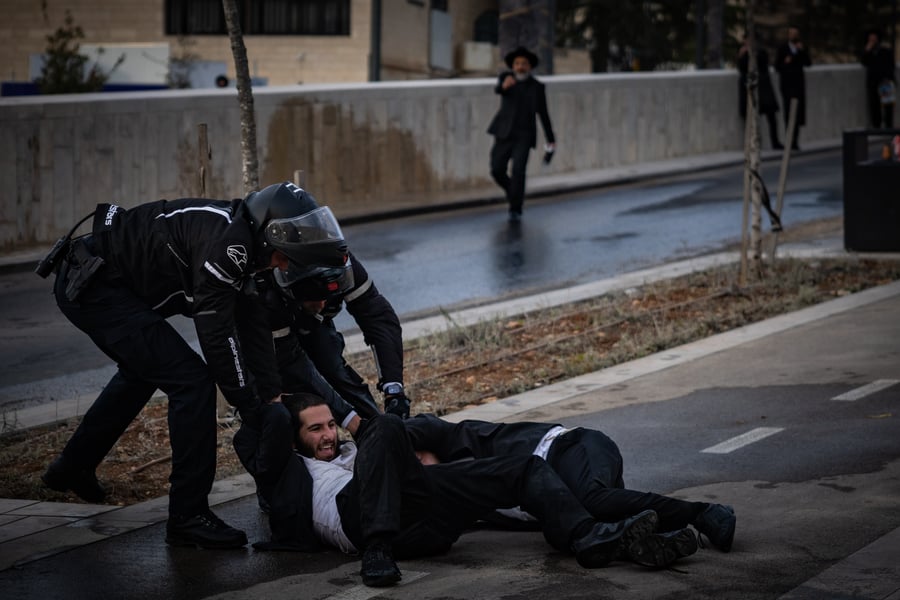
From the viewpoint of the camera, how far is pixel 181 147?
1709 cm

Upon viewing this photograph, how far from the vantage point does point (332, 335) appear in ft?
24.0

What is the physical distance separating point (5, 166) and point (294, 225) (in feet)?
31.8

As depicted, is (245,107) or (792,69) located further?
(792,69)

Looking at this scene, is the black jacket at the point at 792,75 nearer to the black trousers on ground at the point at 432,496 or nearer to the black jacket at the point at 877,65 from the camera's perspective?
the black jacket at the point at 877,65

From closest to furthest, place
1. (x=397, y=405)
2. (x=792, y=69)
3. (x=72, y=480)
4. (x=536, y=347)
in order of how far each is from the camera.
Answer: (x=397, y=405)
(x=72, y=480)
(x=536, y=347)
(x=792, y=69)

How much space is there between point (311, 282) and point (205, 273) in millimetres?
450

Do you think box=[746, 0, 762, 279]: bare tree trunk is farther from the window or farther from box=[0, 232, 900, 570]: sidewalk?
the window

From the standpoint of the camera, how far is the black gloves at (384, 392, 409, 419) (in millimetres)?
6840

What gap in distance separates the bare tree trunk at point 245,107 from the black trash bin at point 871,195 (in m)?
6.68

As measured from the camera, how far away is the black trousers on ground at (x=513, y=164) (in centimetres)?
1836

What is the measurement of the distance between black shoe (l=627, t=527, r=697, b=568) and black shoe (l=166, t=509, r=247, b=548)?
1.66 metres

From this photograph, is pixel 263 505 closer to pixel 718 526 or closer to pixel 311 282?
pixel 311 282

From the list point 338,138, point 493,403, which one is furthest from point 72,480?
point 338,138

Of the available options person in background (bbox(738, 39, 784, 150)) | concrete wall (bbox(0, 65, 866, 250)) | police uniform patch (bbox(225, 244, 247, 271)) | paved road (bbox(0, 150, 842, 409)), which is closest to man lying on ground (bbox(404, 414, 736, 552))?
police uniform patch (bbox(225, 244, 247, 271))
